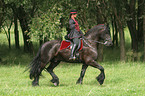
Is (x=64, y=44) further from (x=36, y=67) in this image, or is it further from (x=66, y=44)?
(x=36, y=67)

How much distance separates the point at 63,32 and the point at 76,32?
7.16m

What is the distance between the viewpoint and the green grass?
9703 millimetres

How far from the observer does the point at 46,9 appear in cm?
1995

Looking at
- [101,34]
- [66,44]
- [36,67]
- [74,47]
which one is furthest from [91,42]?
[36,67]

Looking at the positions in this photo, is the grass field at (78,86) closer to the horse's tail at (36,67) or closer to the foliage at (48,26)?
the horse's tail at (36,67)

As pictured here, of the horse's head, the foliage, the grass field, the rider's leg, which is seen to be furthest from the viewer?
the foliage

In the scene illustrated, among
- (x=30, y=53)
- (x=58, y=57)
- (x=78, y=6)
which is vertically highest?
(x=78, y=6)

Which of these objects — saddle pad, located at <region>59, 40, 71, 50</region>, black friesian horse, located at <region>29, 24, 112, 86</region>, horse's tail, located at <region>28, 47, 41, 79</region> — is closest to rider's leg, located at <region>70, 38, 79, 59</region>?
black friesian horse, located at <region>29, 24, 112, 86</region>

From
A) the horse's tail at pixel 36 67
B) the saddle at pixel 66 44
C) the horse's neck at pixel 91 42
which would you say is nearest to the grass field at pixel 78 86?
the horse's tail at pixel 36 67

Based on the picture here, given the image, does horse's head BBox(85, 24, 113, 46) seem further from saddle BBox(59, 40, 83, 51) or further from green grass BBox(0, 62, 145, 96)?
green grass BBox(0, 62, 145, 96)

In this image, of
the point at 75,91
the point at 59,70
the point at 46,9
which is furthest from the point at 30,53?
the point at 75,91

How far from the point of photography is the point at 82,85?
11.2m

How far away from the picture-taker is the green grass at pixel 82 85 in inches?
382

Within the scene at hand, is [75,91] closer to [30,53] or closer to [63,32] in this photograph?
[63,32]
